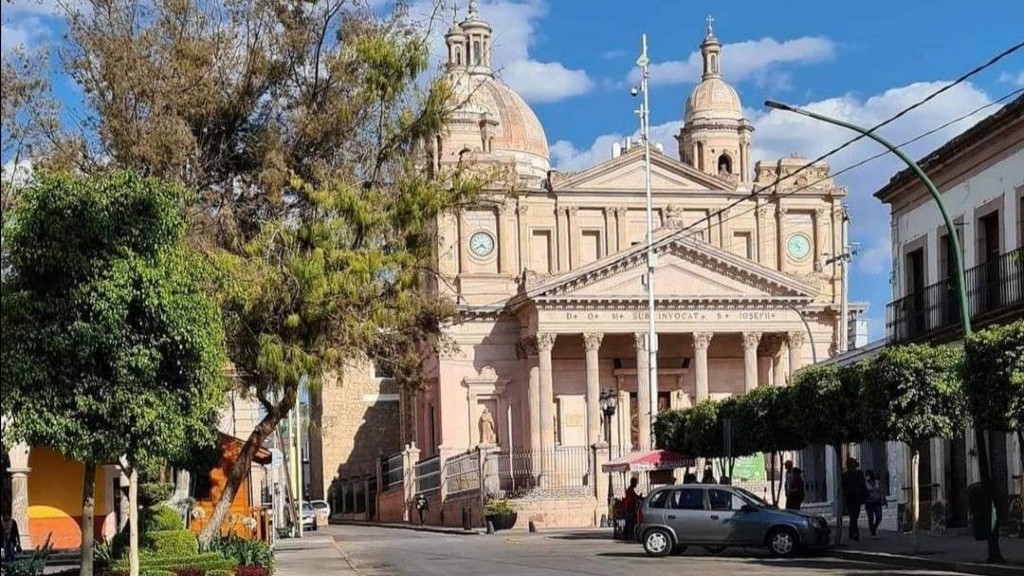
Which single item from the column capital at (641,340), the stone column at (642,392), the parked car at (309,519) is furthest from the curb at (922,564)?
the column capital at (641,340)

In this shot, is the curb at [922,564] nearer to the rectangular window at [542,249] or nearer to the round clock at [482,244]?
the round clock at [482,244]

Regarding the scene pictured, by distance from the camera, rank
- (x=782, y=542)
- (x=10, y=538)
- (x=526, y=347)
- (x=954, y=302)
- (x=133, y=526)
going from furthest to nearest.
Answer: (x=526, y=347)
(x=954, y=302)
(x=10, y=538)
(x=782, y=542)
(x=133, y=526)

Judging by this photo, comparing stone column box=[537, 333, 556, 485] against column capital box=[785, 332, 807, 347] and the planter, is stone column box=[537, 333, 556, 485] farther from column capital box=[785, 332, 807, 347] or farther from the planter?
the planter

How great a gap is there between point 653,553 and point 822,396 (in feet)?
14.8

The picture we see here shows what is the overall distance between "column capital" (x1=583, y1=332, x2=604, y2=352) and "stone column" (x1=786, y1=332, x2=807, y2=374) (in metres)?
8.94

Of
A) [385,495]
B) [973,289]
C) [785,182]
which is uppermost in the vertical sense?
[785,182]

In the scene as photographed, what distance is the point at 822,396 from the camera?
3097 cm

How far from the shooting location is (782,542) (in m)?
29.5

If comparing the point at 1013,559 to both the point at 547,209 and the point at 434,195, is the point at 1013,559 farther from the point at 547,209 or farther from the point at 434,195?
the point at 547,209

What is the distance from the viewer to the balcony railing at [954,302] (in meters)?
31.5

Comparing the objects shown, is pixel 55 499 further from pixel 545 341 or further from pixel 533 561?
pixel 545 341

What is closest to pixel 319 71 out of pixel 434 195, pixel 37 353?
pixel 434 195

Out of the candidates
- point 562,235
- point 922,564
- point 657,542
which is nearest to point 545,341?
point 562,235

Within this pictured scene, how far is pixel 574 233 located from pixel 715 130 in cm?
1207
